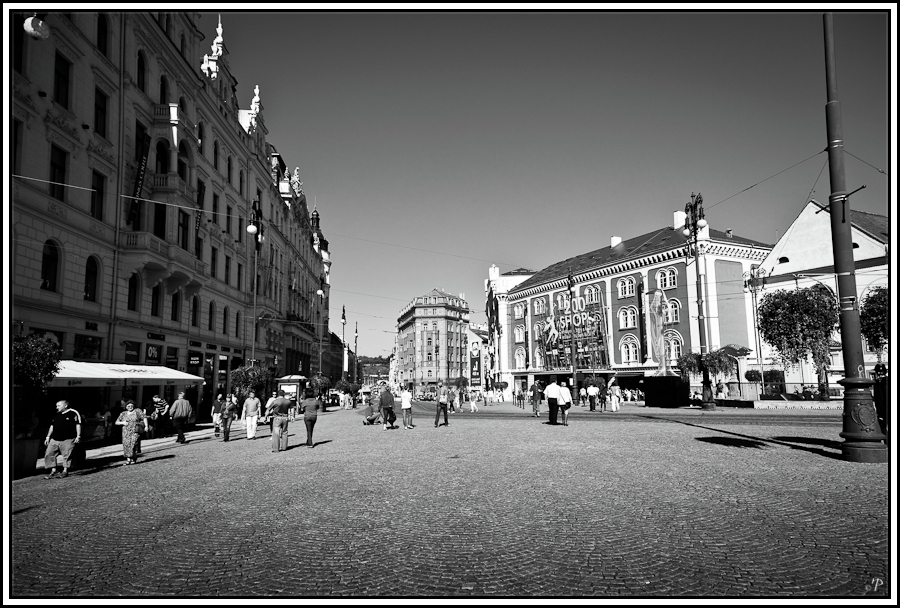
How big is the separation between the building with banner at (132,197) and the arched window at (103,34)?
0.15 feet

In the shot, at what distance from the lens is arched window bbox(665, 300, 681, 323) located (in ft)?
185

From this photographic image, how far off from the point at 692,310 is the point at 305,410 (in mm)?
45928

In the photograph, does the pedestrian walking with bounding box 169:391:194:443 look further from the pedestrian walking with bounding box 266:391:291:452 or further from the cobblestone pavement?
the cobblestone pavement

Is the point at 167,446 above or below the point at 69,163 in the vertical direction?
below

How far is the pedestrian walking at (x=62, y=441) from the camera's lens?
38.9 ft

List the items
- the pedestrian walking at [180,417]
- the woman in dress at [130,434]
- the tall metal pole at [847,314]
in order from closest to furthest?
the tall metal pole at [847,314], the woman in dress at [130,434], the pedestrian walking at [180,417]

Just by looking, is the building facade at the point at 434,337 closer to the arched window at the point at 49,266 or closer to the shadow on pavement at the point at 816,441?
the arched window at the point at 49,266

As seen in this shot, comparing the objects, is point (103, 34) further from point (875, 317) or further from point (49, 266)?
point (875, 317)

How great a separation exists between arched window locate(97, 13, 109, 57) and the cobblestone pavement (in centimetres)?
1886

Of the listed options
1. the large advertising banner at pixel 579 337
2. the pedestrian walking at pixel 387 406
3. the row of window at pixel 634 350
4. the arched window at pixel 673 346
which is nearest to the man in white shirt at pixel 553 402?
the pedestrian walking at pixel 387 406
